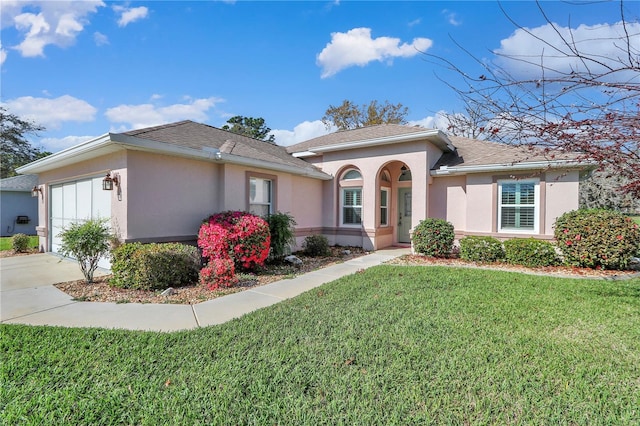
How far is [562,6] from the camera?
126 inches

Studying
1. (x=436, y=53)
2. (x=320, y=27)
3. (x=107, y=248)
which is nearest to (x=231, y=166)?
(x=107, y=248)

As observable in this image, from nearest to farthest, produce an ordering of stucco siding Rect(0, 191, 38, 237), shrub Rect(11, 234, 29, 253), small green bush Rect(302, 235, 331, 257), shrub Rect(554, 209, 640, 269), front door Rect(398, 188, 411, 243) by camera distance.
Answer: shrub Rect(554, 209, 640, 269) → small green bush Rect(302, 235, 331, 257) → shrub Rect(11, 234, 29, 253) → front door Rect(398, 188, 411, 243) → stucco siding Rect(0, 191, 38, 237)

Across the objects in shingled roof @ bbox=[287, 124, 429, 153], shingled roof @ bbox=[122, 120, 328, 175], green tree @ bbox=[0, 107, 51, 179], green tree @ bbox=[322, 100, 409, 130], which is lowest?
shingled roof @ bbox=[122, 120, 328, 175]

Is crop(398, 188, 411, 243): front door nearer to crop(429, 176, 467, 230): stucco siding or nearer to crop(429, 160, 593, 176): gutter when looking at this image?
crop(429, 176, 467, 230): stucco siding

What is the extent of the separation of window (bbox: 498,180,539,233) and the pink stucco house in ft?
0.11

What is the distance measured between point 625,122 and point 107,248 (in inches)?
380

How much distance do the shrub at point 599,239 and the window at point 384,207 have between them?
6.64 m

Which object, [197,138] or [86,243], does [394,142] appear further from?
[86,243]

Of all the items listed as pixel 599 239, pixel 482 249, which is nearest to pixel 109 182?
pixel 482 249

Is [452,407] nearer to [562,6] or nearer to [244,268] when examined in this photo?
[562,6]

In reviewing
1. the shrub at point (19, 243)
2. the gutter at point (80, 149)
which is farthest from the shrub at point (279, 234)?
the shrub at point (19, 243)

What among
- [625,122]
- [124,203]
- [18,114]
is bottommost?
[124,203]

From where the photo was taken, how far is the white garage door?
854 cm

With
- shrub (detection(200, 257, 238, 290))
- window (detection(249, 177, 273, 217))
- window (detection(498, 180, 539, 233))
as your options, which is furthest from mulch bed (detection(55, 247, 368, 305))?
window (detection(498, 180, 539, 233))
